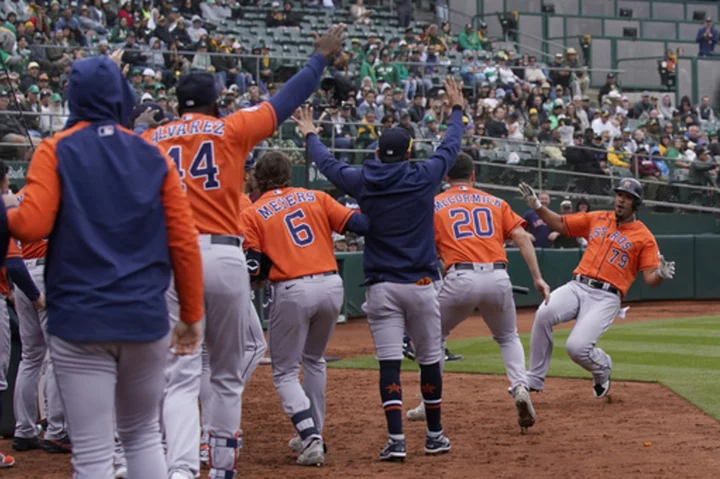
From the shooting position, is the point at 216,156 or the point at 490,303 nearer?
the point at 216,156

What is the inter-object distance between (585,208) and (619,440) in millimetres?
12204

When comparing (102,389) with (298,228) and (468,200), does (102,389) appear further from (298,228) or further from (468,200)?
(468,200)

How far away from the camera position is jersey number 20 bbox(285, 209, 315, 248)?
22.6 ft

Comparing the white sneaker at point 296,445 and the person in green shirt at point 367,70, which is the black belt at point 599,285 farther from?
the person in green shirt at point 367,70

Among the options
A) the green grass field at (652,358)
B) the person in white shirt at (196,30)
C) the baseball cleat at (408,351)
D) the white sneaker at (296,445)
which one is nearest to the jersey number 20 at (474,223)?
the white sneaker at (296,445)

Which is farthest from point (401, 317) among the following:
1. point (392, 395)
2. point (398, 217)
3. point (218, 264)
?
point (218, 264)

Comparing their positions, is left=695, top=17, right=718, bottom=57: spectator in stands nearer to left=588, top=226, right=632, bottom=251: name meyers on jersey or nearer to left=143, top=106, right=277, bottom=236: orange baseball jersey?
left=588, top=226, right=632, bottom=251: name meyers on jersey

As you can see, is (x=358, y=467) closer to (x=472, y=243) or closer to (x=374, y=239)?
(x=374, y=239)

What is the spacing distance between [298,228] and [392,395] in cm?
121

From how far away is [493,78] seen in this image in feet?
84.5

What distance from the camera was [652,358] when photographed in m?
12.4

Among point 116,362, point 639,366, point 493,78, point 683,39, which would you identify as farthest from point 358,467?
point 683,39

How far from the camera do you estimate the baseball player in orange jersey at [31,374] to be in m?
7.38

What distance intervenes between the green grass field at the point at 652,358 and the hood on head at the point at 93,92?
5.83 meters
